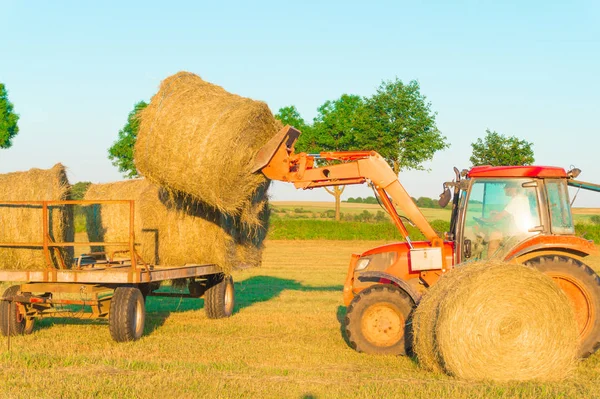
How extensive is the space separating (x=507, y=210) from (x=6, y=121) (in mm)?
44711

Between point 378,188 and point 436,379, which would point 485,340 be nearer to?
point 436,379

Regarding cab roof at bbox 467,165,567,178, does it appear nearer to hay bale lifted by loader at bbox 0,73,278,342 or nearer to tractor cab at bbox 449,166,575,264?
tractor cab at bbox 449,166,575,264

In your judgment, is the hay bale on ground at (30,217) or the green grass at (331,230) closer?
the hay bale on ground at (30,217)

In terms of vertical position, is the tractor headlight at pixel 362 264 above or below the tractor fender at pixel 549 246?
below

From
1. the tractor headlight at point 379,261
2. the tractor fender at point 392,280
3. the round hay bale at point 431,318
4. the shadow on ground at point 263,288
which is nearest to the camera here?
the round hay bale at point 431,318

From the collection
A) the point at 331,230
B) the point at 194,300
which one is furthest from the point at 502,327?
the point at 331,230

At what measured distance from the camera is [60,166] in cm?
1089

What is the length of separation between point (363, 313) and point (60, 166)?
4.88m

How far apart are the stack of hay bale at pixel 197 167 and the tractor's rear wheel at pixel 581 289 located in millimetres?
3666

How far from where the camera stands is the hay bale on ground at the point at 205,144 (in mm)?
9375

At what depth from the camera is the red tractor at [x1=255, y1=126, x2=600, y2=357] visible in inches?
333

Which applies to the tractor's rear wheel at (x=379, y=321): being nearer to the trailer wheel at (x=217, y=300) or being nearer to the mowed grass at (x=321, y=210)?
the trailer wheel at (x=217, y=300)

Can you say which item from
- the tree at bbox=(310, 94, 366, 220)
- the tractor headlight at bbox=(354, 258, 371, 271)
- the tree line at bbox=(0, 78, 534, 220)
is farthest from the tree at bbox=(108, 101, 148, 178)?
the tractor headlight at bbox=(354, 258, 371, 271)

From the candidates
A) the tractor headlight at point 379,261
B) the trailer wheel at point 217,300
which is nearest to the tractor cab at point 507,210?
the tractor headlight at point 379,261
